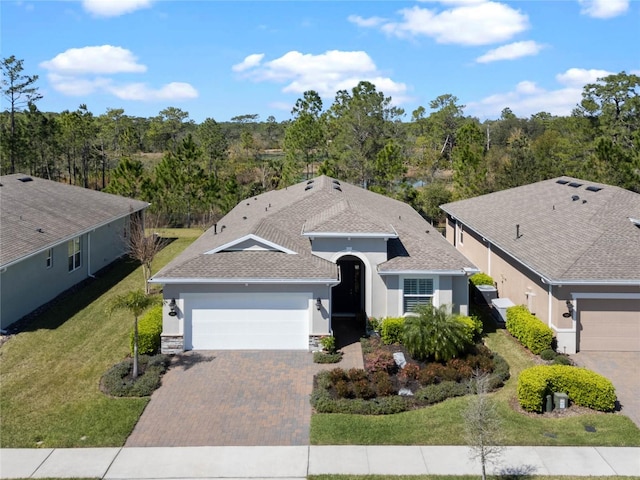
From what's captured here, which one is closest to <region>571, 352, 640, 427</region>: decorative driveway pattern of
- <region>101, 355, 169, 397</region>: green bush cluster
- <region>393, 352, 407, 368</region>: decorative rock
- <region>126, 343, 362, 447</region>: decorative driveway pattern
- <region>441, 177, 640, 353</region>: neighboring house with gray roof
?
<region>441, 177, 640, 353</region>: neighboring house with gray roof

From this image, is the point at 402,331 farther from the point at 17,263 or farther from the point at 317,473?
the point at 17,263

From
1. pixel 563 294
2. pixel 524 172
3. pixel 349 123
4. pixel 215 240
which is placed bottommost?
pixel 563 294

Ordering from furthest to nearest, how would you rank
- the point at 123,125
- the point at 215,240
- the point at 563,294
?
the point at 123,125 < the point at 215,240 < the point at 563,294

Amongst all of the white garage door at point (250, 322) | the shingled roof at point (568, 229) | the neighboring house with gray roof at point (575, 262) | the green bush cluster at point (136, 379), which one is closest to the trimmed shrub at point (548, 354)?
the neighboring house with gray roof at point (575, 262)

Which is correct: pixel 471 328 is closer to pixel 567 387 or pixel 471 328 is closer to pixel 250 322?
pixel 567 387

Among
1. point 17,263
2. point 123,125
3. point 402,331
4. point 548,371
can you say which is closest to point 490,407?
point 548,371

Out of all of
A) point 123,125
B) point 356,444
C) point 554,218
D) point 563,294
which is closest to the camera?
point 356,444

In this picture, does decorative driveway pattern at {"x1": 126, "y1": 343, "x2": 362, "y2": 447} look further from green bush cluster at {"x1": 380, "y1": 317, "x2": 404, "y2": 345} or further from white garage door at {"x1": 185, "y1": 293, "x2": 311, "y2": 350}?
green bush cluster at {"x1": 380, "y1": 317, "x2": 404, "y2": 345}
